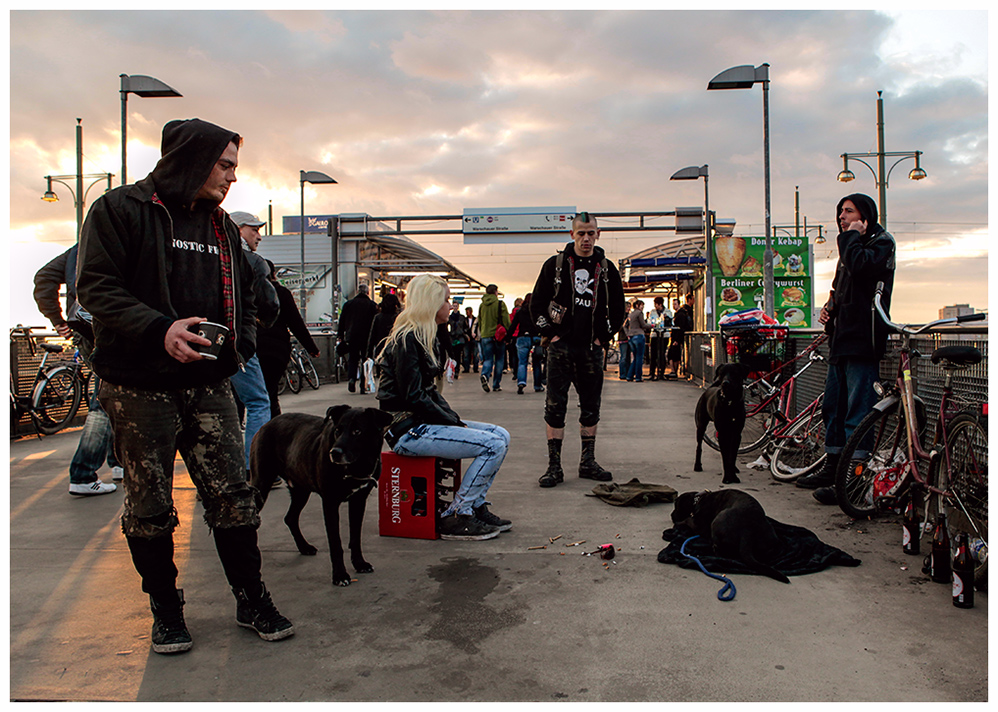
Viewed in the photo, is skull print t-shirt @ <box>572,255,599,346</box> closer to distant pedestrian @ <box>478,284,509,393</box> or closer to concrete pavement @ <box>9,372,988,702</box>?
concrete pavement @ <box>9,372,988,702</box>

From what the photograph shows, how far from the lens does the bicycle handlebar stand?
351 cm

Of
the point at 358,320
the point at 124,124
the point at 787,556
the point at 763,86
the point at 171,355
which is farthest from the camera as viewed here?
the point at 763,86

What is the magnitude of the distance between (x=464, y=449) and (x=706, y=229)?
18502 mm

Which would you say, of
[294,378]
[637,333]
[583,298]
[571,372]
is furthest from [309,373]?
[583,298]

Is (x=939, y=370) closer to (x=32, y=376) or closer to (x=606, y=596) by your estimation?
(x=606, y=596)

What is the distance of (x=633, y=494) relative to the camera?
15.7 ft

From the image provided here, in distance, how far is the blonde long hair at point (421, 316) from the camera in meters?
4.09

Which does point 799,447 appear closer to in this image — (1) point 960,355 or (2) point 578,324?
(2) point 578,324

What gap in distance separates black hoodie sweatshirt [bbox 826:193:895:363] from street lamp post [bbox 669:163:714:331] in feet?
44.1

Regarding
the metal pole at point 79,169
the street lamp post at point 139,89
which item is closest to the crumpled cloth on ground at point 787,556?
the street lamp post at point 139,89

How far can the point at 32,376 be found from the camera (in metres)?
8.48

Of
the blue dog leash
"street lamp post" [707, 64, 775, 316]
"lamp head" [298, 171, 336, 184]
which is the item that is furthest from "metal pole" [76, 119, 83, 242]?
the blue dog leash

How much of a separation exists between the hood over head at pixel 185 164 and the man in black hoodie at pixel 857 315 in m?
3.90

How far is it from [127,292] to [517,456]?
14.8ft
